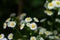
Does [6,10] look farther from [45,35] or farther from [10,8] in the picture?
[45,35]

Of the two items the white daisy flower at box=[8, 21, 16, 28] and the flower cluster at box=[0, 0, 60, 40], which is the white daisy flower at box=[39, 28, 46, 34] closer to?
the flower cluster at box=[0, 0, 60, 40]

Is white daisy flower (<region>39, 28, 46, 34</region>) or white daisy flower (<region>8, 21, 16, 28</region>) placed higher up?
white daisy flower (<region>8, 21, 16, 28</region>)

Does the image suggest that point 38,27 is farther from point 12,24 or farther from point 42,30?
point 12,24

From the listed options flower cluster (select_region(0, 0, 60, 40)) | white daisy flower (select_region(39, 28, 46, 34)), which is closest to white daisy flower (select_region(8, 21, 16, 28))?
flower cluster (select_region(0, 0, 60, 40))

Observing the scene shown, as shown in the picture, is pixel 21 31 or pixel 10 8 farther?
pixel 10 8

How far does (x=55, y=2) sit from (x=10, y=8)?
73 centimetres

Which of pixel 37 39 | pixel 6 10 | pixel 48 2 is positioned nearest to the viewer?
pixel 37 39

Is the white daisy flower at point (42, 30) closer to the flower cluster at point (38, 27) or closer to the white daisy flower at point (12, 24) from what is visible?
the flower cluster at point (38, 27)

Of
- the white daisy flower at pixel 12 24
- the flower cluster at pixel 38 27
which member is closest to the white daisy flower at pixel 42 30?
the flower cluster at pixel 38 27

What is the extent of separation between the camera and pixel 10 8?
1.96 metres

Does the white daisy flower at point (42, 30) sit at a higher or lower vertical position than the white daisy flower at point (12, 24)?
lower

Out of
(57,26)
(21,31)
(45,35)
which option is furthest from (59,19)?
(21,31)

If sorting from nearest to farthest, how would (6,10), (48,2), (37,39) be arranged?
(37,39) < (48,2) < (6,10)

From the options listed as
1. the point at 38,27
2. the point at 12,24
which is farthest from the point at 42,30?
the point at 12,24
